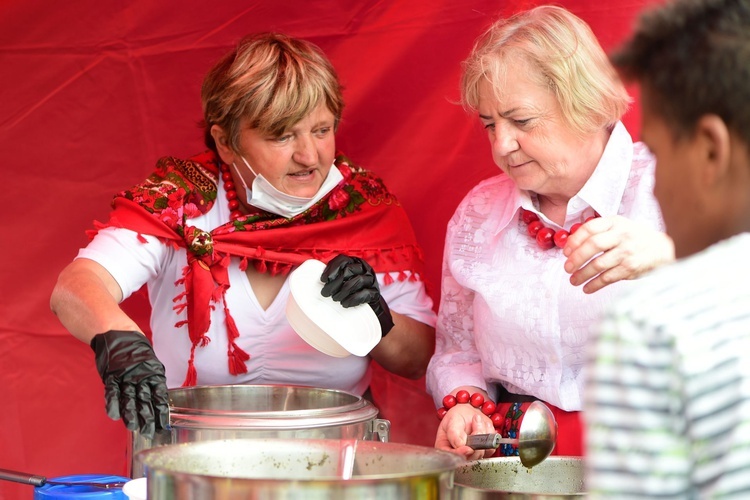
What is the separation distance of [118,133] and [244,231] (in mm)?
598

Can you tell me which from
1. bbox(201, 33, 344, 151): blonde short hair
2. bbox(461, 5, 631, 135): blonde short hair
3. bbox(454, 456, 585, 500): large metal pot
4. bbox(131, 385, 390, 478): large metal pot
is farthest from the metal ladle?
bbox(201, 33, 344, 151): blonde short hair

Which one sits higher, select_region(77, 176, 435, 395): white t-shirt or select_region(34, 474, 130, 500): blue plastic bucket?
select_region(77, 176, 435, 395): white t-shirt

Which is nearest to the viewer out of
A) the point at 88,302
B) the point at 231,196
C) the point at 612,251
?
the point at 612,251

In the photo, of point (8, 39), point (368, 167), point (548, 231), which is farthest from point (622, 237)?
point (8, 39)

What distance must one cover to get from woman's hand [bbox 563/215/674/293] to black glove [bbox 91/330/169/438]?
0.68 m

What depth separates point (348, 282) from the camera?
187 centimetres

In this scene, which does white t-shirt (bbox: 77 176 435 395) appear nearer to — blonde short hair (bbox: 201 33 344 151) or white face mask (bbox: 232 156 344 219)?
white face mask (bbox: 232 156 344 219)

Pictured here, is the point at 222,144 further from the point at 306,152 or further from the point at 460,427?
the point at 460,427

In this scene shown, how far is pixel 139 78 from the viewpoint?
2561mm

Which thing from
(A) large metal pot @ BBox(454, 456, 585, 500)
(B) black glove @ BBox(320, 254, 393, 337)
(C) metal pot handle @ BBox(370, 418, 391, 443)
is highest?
(B) black glove @ BBox(320, 254, 393, 337)

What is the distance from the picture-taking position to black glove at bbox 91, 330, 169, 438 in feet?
5.11

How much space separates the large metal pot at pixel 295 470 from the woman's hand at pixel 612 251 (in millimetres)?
413

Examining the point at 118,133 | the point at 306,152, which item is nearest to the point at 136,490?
the point at 306,152

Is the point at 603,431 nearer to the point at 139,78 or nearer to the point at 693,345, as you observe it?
the point at 693,345
